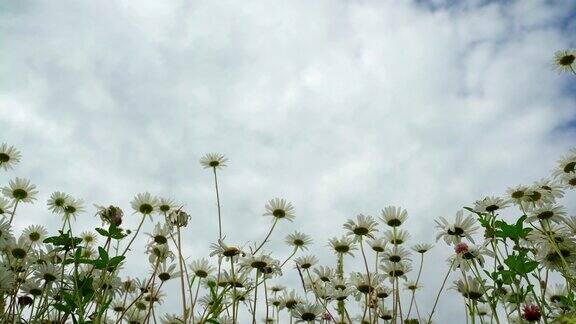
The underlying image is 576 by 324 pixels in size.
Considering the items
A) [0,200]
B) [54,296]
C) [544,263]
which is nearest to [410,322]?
[544,263]

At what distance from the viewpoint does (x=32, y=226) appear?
17.2 feet

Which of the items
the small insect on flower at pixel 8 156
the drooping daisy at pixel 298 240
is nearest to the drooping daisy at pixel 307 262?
the drooping daisy at pixel 298 240

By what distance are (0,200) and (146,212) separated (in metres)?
1.24

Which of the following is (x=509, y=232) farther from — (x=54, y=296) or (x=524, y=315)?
(x=54, y=296)

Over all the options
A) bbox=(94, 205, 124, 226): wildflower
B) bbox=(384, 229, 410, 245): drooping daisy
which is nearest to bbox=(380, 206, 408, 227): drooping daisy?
bbox=(384, 229, 410, 245): drooping daisy

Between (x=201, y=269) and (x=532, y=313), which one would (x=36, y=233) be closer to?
(x=201, y=269)

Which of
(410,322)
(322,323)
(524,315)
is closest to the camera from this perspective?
(524,315)

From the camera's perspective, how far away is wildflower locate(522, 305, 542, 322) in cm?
339

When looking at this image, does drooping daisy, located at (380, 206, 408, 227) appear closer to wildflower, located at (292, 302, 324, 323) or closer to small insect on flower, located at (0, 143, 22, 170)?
wildflower, located at (292, 302, 324, 323)

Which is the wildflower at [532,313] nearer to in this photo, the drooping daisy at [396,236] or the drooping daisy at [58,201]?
the drooping daisy at [396,236]

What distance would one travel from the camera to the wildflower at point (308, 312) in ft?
12.7

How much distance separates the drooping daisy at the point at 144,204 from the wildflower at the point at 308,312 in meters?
1.90

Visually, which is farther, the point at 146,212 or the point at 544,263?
the point at 146,212

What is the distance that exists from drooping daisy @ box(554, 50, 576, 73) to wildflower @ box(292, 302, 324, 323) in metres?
4.49
